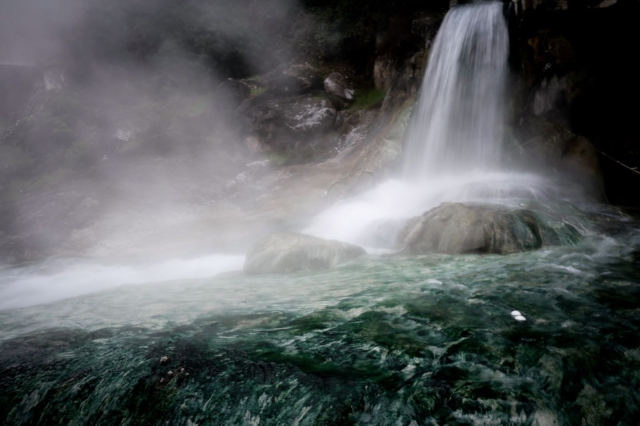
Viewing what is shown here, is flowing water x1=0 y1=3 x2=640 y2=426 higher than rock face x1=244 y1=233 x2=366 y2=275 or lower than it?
lower

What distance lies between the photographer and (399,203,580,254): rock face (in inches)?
218

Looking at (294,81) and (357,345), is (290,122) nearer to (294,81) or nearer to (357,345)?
(294,81)

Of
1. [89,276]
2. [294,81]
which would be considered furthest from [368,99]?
[89,276]

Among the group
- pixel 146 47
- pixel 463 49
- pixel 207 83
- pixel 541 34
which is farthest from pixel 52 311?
pixel 146 47

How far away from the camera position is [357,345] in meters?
2.83

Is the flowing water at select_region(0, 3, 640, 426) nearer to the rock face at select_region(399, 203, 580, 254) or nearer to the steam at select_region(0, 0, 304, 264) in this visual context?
the rock face at select_region(399, 203, 580, 254)

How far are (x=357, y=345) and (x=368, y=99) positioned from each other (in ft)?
45.1

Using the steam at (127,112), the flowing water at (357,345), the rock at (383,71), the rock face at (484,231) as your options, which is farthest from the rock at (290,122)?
the flowing water at (357,345)

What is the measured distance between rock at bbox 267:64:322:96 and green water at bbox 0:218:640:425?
12.6 metres

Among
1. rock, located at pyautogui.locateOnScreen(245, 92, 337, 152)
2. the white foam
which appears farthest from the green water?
rock, located at pyautogui.locateOnScreen(245, 92, 337, 152)

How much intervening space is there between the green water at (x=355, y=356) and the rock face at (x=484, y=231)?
3.45 feet

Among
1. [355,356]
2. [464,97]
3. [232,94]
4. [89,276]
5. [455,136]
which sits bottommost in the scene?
[355,356]

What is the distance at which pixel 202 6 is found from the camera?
60.2 feet

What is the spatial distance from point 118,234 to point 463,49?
11.7m
